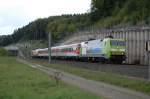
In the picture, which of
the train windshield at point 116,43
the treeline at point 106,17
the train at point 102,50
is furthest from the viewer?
the treeline at point 106,17

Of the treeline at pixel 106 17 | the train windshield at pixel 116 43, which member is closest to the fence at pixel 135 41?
the treeline at pixel 106 17

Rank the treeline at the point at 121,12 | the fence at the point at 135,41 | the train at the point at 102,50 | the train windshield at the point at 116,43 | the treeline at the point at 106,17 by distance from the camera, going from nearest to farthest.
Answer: the train at the point at 102,50
the train windshield at the point at 116,43
the fence at the point at 135,41
the treeline at the point at 121,12
the treeline at the point at 106,17

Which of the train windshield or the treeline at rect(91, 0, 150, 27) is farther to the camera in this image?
the treeline at rect(91, 0, 150, 27)

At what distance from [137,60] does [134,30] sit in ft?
14.4

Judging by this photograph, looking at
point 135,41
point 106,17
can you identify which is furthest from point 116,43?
point 106,17

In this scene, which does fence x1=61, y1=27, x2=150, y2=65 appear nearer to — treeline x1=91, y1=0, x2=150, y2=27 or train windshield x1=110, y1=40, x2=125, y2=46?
treeline x1=91, y1=0, x2=150, y2=27

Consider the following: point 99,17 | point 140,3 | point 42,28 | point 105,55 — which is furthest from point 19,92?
point 42,28

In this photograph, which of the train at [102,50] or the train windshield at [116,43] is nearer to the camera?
the train at [102,50]

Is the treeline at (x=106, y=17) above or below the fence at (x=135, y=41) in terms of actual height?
above

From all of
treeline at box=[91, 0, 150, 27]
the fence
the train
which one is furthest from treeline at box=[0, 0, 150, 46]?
the train

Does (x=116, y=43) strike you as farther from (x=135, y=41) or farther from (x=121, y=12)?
(x=121, y=12)

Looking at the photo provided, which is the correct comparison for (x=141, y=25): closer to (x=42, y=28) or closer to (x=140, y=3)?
(x=140, y=3)

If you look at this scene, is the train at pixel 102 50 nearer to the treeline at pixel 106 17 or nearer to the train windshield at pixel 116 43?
the train windshield at pixel 116 43

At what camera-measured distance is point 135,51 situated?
63375mm
